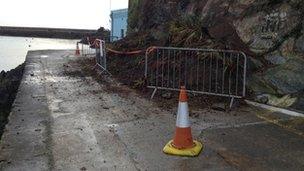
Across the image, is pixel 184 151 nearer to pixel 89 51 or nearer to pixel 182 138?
pixel 182 138

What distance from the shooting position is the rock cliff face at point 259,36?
917 centimetres

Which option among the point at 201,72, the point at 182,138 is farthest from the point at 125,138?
the point at 201,72

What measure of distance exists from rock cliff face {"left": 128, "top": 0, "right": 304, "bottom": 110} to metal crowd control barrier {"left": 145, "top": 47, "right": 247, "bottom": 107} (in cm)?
33

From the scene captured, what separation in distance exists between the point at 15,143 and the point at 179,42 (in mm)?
5763

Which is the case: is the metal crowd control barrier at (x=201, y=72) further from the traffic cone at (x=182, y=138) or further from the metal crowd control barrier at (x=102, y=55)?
the metal crowd control barrier at (x=102, y=55)

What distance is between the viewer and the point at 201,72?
10.3 meters

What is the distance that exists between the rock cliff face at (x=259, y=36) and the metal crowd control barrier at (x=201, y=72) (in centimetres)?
33

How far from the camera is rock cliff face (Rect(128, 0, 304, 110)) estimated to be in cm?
917

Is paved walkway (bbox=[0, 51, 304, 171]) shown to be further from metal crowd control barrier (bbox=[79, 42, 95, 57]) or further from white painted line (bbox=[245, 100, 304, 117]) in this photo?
metal crowd control barrier (bbox=[79, 42, 95, 57])

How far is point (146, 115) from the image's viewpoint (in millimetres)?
8633

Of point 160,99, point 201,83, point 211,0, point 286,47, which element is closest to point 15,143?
point 160,99

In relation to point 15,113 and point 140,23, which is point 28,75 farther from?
point 15,113

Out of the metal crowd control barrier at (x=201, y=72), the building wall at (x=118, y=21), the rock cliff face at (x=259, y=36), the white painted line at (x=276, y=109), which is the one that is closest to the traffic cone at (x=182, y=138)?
the white painted line at (x=276, y=109)

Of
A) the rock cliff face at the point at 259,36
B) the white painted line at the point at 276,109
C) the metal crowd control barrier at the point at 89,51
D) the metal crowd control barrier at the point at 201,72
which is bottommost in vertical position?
the metal crowd control barrier at the point at 89,51
